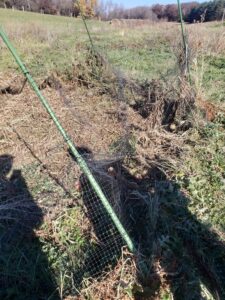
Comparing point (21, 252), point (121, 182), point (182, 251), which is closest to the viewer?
point (182, 251)

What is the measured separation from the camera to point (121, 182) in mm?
3844

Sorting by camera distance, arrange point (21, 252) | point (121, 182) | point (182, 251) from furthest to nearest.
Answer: point (121, 182), point (21, 252), point (182, 251)

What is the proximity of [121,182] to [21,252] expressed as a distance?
1253 millimetres

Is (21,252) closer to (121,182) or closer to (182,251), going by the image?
(121,182)

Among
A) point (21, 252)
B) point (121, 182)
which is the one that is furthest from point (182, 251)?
point (21, 252)

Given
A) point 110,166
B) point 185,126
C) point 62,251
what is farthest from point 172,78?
point 62,251

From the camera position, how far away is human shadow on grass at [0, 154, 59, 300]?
304 cm

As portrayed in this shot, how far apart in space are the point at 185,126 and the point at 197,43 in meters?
1.95

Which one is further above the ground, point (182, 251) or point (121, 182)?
point (121, 182)

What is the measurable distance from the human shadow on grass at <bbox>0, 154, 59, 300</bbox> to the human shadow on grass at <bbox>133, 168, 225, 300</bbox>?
3.05ft

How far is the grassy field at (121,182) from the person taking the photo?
2895 millimetres

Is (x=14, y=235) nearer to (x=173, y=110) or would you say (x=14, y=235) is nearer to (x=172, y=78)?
(x=173, y=110)

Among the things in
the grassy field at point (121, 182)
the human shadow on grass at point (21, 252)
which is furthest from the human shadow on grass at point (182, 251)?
the human shadow on grass at point (21, 252)

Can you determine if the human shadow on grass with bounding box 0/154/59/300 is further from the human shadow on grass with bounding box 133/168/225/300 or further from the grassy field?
the human shadow on grass with bounding box 133/168/225/300
